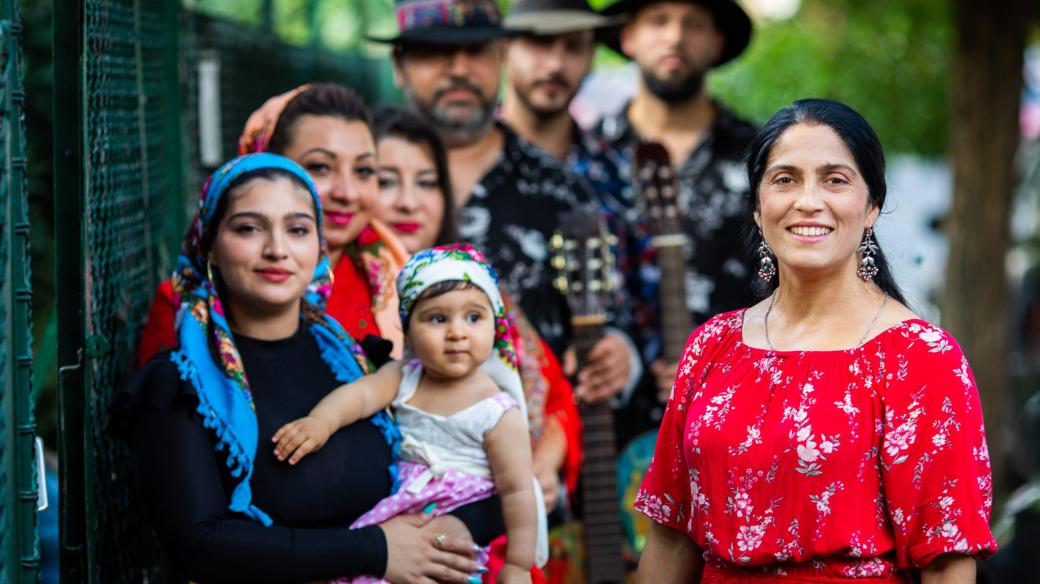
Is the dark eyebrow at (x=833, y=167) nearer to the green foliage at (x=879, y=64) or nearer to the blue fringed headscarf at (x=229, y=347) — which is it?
the blue fringed headscarf at (x=229, y=347)

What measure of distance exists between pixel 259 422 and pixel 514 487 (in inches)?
24.9

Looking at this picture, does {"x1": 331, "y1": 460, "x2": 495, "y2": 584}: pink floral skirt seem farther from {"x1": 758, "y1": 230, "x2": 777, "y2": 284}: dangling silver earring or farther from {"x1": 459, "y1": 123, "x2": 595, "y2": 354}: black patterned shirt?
{"x1": 459, "y1": 123, "x2": 595, "y2": 354}: black patterned shirt

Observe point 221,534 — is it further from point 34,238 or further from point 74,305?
point 34,238

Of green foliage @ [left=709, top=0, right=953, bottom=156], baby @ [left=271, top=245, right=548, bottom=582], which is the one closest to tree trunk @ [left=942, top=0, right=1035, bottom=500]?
green foliage @ [left=709, top=0, right=953, bottom=156]

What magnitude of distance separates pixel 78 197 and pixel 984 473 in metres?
2.09

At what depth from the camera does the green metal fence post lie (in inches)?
129

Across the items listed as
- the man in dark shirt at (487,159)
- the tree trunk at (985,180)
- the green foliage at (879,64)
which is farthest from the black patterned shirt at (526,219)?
the green foliage at (879,64)

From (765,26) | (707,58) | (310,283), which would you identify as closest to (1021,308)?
(765,26)

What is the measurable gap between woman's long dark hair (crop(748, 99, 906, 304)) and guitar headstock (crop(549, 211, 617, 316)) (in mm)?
1670

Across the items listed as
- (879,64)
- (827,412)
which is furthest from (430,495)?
(879,64)

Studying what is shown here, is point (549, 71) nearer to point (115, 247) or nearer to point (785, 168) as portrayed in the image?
point (115, 247)

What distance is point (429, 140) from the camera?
4.72 m

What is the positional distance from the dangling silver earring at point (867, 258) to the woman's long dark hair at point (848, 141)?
0.02 meters

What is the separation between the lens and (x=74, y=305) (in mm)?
3312
